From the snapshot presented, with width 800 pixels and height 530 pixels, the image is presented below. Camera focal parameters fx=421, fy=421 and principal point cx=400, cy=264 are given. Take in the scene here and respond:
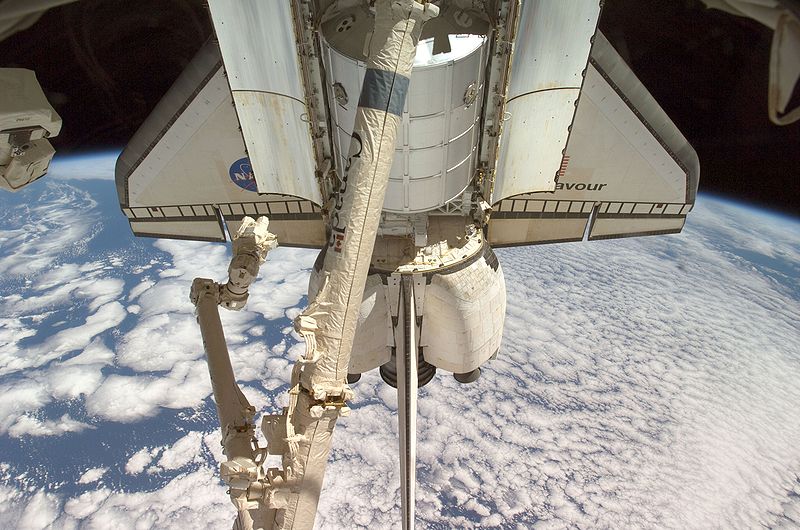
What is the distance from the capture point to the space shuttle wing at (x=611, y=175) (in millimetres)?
4418

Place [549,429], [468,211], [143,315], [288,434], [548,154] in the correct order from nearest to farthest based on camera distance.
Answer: [288,434]
[548,154]
[468,211]
[549,429]
[143,315]

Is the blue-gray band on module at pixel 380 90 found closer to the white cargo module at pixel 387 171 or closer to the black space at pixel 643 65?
the white cargo module at pixel 387 171

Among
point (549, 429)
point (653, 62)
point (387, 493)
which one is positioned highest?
point (653, 62)

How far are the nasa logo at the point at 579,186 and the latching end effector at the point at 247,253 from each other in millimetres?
3714

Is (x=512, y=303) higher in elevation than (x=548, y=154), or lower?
lower

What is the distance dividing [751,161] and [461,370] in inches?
187

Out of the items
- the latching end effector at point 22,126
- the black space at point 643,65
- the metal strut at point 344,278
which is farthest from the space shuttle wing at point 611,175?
the latching end effector at point 22,126

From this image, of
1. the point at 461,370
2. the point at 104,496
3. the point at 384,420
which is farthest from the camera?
the point at 384,420

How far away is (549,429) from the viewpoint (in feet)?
46.9

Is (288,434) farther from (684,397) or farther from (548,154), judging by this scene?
(684,397)

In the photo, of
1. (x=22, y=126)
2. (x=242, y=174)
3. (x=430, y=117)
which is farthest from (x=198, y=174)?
(x=430, y=117)

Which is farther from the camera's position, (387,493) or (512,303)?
(512,303)

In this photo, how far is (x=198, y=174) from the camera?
16.9 ft

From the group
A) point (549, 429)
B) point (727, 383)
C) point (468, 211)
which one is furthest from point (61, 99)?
point (727, 383)
